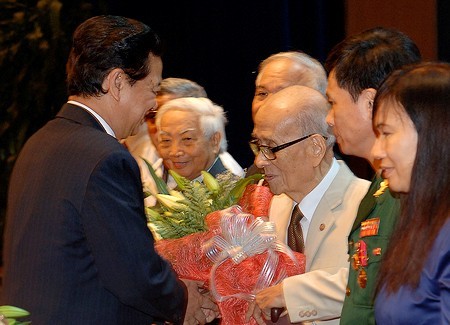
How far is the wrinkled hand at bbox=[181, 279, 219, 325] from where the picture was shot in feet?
9.72

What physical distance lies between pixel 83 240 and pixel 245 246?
1.86 feet

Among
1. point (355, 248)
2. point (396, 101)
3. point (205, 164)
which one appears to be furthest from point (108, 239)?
point (205, 164)

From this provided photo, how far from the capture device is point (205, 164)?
13.3 ft

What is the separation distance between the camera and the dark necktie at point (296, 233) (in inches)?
116

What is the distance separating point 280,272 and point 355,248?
1.40ft

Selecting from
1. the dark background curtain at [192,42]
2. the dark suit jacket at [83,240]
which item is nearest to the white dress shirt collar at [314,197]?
the dark suit jacket at [83,240]

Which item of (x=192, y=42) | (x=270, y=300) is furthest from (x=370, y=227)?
(x=192, y=42)

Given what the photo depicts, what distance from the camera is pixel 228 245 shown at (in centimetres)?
283

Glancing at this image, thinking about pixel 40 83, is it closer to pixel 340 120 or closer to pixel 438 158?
pixel 340 120

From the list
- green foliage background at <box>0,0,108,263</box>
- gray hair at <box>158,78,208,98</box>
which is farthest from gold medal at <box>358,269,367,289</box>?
green foliage background at <box>0,0,108,263</box>

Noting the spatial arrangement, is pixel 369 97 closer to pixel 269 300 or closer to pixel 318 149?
pixel 318 149

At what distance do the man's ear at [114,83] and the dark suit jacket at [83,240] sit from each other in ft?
0.51

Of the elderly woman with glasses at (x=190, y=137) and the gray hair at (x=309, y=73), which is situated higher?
the gray hair at (x=309, y=73)

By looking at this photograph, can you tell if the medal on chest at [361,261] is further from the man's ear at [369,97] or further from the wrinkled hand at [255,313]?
the wrinkled hand at [255,313]
